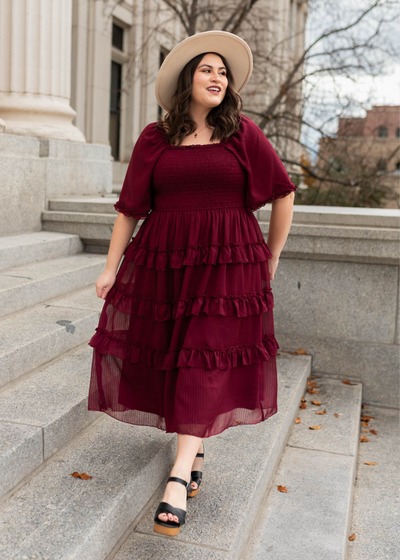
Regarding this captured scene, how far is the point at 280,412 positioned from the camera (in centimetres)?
371

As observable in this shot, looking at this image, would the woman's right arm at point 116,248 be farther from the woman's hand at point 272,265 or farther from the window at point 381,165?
the window at point 381,165

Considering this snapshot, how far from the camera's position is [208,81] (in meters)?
2.56

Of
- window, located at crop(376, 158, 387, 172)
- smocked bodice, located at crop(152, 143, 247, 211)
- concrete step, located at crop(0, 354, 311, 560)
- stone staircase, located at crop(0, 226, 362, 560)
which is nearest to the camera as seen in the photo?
concrete step, located at crop(0, 354, 311, 560)

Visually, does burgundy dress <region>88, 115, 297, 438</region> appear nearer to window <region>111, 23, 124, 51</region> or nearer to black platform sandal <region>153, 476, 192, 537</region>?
black platform sandal <region>153, 476, 192, 537</region>

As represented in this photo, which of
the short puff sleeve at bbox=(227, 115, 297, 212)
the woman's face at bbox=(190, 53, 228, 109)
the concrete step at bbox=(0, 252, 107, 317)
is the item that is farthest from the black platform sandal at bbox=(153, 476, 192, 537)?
the concrete step at bbox=(0, 252, 107, 317)

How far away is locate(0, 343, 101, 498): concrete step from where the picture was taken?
243 centimetres

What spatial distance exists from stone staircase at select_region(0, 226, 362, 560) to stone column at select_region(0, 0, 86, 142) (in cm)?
225

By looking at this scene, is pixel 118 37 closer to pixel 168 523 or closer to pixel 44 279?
pixel 44 279

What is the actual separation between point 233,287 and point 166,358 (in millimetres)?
414

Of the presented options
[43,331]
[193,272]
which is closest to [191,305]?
[193,272]

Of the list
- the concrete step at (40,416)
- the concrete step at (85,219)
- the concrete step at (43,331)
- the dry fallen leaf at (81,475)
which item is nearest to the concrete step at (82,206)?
the concrete step at (85,219)

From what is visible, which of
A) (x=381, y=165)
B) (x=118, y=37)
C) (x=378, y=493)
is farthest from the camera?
(x=118, y=37)

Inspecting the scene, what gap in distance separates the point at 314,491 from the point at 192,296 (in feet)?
4.69

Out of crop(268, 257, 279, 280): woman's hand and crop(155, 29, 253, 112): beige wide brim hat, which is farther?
crop(268, 257, 279, 280): woman's hand
